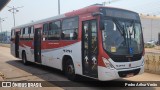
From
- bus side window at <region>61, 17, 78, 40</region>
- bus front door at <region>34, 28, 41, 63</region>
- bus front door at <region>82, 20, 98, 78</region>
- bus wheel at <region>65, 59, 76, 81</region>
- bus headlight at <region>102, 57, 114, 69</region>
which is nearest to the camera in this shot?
bus headlight at <region>102, 57, 114, 69</region>

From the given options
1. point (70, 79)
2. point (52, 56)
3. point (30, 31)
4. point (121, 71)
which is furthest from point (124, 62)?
point (30, 31)

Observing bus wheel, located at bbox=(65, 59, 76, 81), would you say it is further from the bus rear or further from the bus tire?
the bus rear

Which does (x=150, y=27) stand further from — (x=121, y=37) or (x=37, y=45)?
(x=121, y=37)

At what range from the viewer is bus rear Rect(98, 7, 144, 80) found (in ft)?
30.1

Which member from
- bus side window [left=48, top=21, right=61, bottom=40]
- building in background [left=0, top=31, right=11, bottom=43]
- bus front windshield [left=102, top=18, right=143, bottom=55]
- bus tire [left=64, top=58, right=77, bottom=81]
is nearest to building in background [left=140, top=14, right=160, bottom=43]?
building in background [left=0, top=31, right=11, bottom=43]

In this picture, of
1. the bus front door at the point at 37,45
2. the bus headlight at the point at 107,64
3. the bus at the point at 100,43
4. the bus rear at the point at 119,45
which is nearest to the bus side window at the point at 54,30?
the bus at the point at 100,43

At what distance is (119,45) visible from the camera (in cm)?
950

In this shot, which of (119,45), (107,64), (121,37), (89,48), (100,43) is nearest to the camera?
(107,64)

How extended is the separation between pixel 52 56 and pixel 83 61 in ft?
11.7

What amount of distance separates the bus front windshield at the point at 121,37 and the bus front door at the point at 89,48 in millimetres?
465

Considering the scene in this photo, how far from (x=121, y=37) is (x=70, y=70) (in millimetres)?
3206

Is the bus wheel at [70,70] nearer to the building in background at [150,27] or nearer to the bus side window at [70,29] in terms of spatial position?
the bus side window at [70,29]

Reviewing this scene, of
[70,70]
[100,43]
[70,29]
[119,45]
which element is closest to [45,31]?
[70,29]

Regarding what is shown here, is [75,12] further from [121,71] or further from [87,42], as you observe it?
[121,71]
